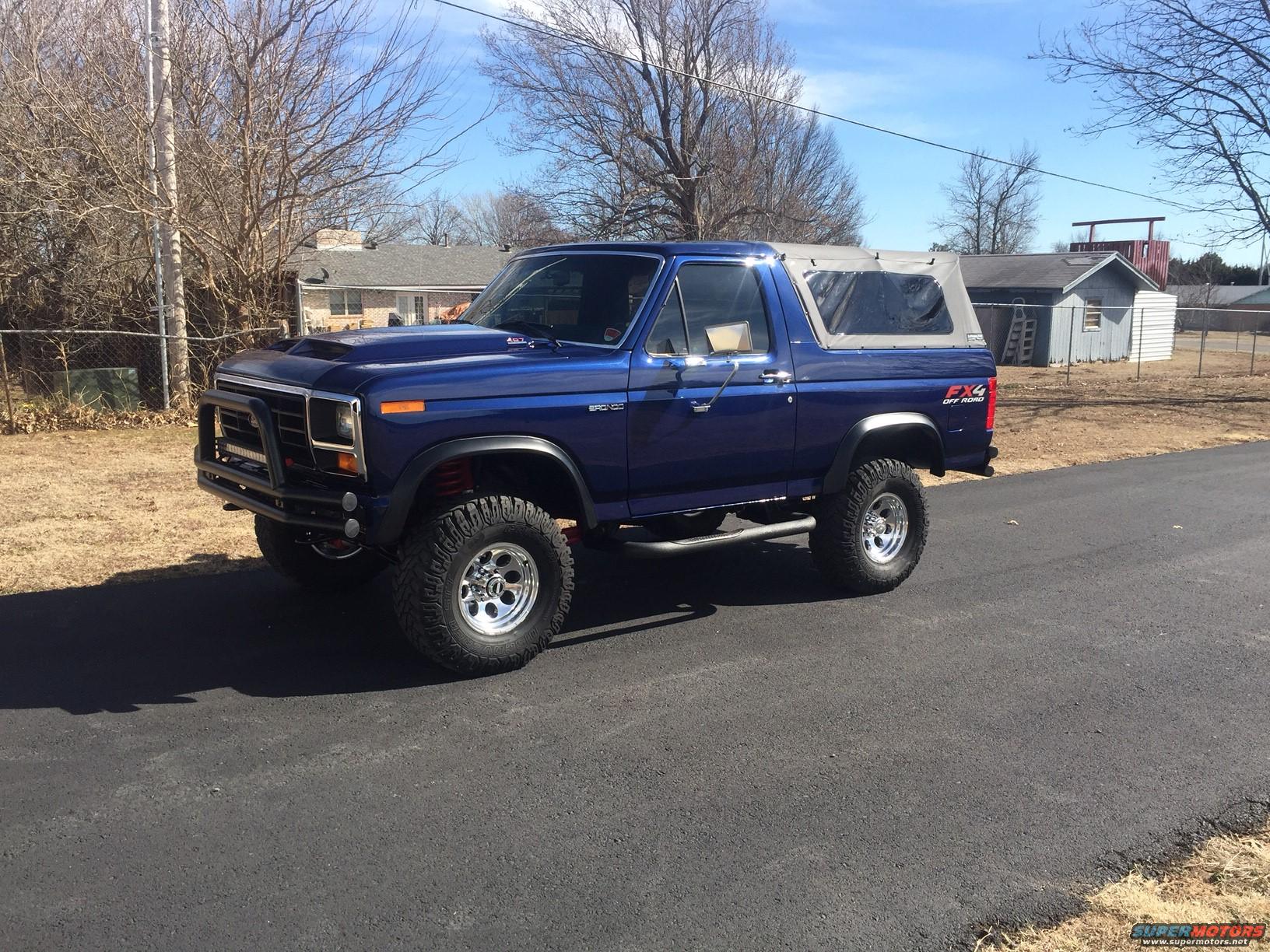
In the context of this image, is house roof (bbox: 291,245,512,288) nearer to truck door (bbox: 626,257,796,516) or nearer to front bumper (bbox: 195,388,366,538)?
front bumper (bbox: 195,388,366,538)

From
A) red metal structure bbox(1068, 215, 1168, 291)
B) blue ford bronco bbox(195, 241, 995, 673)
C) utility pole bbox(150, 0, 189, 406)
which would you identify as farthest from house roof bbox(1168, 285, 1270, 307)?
blue ford bronco bbox(195, 241, 995, 673)

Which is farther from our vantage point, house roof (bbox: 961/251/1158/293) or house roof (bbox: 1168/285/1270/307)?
house roof (bbox: 1168/285/1270/307)

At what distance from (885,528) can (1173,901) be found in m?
3.76

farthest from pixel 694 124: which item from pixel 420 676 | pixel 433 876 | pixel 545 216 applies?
pixel 433 876

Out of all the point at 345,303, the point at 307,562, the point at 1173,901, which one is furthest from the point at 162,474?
the point at 345,303

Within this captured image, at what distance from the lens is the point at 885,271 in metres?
7.03

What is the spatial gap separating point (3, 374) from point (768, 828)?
Answer: 39.7 ft

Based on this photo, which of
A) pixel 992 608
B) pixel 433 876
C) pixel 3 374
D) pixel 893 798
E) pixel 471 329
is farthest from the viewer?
pixel 3 374

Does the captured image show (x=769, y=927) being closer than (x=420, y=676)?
Yes

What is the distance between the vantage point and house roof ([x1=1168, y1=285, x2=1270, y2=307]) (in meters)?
75.4

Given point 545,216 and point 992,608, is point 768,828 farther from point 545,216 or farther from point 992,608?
point 545,216

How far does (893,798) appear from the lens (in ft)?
13.3

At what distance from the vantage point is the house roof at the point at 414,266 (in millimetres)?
39969

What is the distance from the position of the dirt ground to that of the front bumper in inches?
68.3
